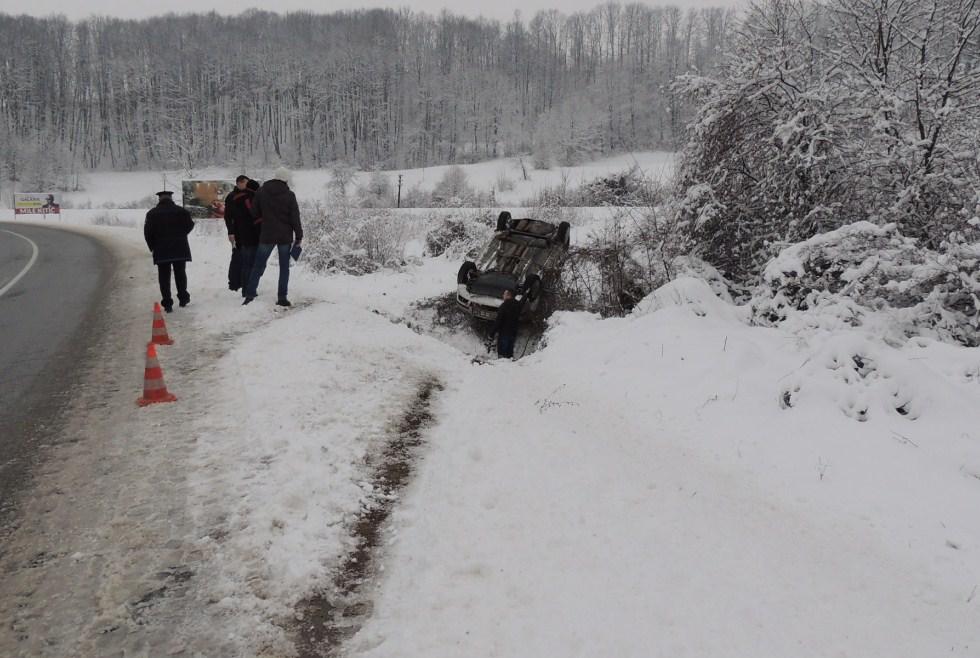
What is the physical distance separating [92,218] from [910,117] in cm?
4529

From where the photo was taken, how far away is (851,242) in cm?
676

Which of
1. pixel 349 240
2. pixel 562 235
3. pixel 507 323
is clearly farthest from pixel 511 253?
pixel 349 240

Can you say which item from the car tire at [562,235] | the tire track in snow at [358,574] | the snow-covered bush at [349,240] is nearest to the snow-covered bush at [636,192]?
the car tire at [562,235]

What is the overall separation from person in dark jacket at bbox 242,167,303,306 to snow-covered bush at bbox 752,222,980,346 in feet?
21.7

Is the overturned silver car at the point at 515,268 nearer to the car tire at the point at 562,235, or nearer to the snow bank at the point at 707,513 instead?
the car tire at the point at 562,235

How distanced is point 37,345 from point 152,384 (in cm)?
321

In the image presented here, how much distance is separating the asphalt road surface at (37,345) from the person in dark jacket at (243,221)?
2.25 metres

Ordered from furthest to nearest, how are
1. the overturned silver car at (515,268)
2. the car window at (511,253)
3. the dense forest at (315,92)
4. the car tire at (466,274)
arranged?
the dense forest at (315,92) → the car window at (511,253) → the car tire at (466,274) → the overturned silver car at (515,268)

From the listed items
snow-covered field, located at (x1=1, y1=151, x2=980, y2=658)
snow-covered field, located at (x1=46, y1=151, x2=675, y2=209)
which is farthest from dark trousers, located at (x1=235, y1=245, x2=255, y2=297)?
snow-covered field, located at (x1=46, y1=151, x2=675, y2=209)

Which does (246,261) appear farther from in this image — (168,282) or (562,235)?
(562,235)

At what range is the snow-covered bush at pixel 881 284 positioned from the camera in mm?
5906

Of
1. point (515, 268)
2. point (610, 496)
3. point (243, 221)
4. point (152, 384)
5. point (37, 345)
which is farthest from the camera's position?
point (515, 268)

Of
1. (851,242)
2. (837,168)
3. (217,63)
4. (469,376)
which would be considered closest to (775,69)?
(837,168)

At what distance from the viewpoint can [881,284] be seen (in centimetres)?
644
